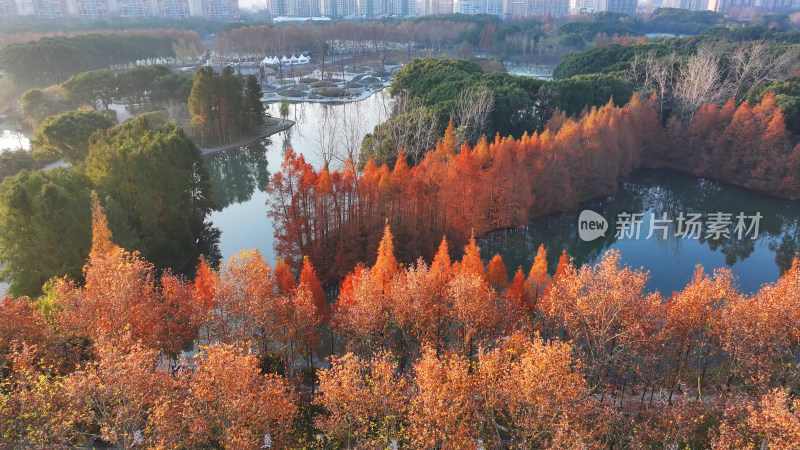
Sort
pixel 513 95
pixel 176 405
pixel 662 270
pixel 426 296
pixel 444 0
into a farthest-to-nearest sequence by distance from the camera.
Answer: pixel 444 0
pixel 513 95
pixel 662 270
pixel 426 296
pixel 176 405

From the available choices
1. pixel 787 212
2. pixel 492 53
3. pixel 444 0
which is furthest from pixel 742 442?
pixel 444 0

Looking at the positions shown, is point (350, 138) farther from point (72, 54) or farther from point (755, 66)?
point (72, 54)

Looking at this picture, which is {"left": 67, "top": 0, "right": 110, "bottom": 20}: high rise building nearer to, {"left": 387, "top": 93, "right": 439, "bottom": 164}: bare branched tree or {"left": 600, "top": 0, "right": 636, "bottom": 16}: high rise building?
{"left": 387, "top": 93, "right": 439, "bottom": 164}: bare branched tree

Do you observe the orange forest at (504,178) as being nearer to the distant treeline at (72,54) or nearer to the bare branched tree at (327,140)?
the bare branched tree at (327,140)

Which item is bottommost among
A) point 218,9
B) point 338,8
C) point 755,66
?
point 755,66

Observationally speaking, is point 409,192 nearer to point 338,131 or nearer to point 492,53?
point 338,131

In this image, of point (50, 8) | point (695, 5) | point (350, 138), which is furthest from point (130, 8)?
point (695, 5)
